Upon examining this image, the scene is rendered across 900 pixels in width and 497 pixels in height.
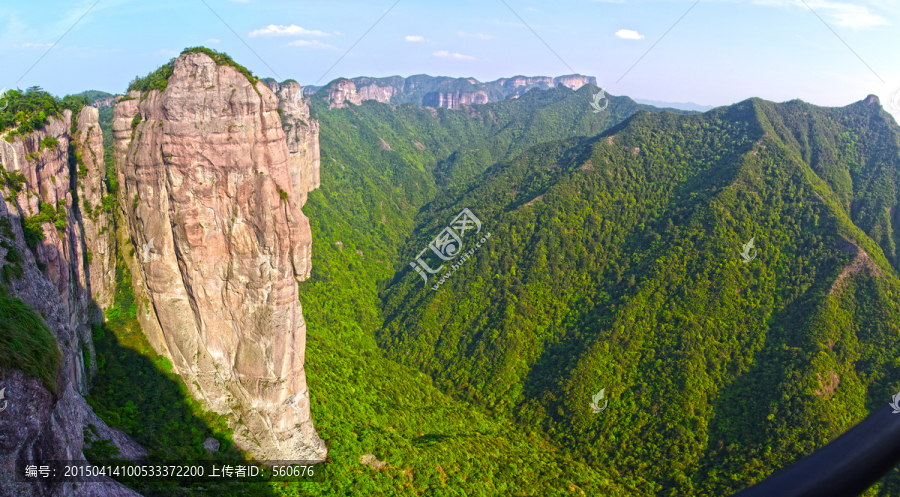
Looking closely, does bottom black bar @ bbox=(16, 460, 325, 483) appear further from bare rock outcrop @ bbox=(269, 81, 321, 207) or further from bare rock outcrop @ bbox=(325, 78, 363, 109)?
bare rock outcrop @ bbox=(325, 78, 363, 109)

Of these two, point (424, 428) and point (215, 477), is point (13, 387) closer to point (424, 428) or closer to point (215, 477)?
point (215, 477)

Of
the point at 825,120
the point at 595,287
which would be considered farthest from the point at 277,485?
the point at 825,120

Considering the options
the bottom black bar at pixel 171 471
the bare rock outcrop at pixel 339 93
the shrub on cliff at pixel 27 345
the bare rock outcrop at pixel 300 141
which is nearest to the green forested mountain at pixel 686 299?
the bare rock outcrop at pixel 300 141

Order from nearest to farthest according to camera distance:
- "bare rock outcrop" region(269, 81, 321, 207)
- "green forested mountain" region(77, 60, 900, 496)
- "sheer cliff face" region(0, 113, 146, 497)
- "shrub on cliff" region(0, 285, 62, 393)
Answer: "shrub on cliff" region(0, 285, 62, 393) → "sheer cliff face" region(0, 113, 146, 497) → "green forested mountain" region(77, 60, 900, 496) → "bare rock outcrop" region(269, 81, 321, 207)

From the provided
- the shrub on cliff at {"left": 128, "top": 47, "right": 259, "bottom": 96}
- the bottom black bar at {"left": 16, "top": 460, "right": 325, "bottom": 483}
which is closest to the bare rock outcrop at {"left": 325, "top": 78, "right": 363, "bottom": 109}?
the shrub on cliff at {"left": 128, "top": 47, "right": 259, "bottom": 96}

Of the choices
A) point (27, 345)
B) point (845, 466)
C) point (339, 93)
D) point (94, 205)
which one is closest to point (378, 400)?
point (94, 205)

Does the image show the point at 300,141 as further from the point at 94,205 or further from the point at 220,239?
the point at 220,239

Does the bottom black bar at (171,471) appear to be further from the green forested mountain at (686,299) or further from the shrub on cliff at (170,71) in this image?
the green forested mountain at (686,299)

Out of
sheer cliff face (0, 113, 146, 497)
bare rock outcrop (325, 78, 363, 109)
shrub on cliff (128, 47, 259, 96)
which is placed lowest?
sheer cliff face (0, 113, 146, 497)
